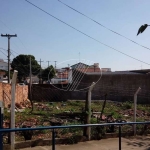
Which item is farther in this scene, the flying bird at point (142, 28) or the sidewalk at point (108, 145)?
the sidewalk at point (108, 145)

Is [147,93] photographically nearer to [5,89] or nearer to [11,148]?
[5,89]

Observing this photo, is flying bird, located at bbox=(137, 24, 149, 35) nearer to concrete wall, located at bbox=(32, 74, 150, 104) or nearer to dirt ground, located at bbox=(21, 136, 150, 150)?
dirt ground, located at bbox=(21, 136, 150, 150)

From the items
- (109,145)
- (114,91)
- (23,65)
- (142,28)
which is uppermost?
(23,65)

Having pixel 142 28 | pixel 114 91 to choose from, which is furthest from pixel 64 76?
pixel 142 28

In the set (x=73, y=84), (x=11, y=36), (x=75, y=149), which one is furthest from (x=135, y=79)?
(x=75, y=149)

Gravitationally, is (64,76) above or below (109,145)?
above

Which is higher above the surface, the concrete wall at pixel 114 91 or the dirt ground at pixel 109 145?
the concrete wall at pixel 114 91

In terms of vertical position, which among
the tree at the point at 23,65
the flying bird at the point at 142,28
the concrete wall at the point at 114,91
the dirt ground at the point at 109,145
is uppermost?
the tree at the point at 23,65

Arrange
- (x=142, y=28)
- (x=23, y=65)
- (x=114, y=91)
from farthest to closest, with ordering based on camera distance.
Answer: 1. (x=23, y=65)
2. (x=114, y=91)
3. (x=142, y=28)

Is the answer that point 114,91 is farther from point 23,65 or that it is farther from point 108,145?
point 23,65

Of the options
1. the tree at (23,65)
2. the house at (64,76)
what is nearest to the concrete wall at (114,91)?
the house at (64,76)

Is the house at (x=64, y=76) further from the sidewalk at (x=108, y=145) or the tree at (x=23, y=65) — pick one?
the sidewalk at (x=108, y=145)

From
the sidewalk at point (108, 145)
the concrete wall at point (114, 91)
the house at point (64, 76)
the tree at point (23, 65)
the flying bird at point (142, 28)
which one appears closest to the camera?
the flying bird at point (142, 28)

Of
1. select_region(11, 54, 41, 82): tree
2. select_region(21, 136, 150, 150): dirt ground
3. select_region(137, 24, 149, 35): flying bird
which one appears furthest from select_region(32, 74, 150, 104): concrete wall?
select_region(11, 54, 41, 82): tree
